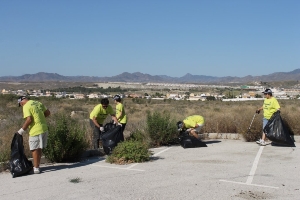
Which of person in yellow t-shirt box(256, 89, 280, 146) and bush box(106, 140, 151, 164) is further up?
person in yellow t-shirt box(256, 89, 280, 146)

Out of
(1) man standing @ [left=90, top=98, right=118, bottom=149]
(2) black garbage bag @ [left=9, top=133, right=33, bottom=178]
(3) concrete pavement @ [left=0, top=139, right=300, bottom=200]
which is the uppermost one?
(1) man standing @ [left=90, top=98, right=118, bottom=149]

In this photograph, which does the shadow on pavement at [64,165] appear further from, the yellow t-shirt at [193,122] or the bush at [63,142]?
the yellow t-shirt at [193,122]

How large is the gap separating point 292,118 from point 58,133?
29.5 ft

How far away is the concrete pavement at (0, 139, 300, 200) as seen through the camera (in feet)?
22.1

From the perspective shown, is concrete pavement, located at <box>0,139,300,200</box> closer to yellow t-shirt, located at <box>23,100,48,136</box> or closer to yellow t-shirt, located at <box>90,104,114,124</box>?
Answer: yellow t-shirt, located at <box>23,100,48,136</box>

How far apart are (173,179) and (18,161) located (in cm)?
339

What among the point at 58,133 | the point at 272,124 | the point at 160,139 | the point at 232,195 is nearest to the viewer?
the point at 232,195

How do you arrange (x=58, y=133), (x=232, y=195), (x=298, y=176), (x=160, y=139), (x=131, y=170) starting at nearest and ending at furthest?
(x=232, y=195), (x=298, y=176), (x=131, y=170), (x=58, y=133), (x=160, y=139)

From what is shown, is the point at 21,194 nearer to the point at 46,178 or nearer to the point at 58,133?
the point at 46,178

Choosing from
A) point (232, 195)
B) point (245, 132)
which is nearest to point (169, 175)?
point (232, 195)

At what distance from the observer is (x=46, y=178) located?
8008mm

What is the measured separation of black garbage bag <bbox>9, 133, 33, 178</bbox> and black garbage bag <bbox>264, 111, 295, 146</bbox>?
7.27 m

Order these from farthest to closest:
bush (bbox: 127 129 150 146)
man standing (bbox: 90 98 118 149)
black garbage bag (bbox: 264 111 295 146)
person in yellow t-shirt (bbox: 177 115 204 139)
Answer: bush (bbox: 127 129 150 146) < person in yellow t-shirt (bbox: 177 115 204 139) < black garbage bag (bbox: 264 111 295 146) < man standing (bbox: 90 98 118 149)

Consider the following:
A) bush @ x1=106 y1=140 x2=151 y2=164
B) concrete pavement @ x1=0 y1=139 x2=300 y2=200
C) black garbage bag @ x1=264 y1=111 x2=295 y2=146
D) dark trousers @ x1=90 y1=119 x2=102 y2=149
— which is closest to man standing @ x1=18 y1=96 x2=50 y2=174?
concrete pavement @ x1=0 y1=139 x2=300 y2=200
